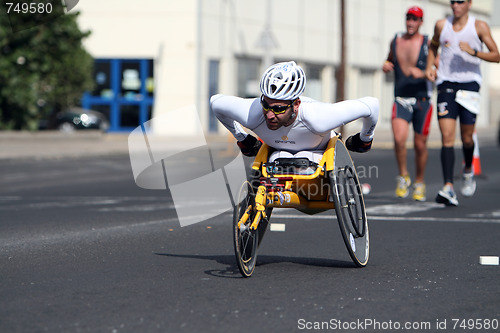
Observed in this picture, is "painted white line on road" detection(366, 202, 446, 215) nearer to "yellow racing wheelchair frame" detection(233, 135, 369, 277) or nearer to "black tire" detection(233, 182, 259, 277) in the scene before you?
"yellow racing wheelchair frame" detection(233, 135, 369, 277)

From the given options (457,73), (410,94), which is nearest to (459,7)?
(457,73)

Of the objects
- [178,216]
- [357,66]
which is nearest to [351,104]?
[178,216]

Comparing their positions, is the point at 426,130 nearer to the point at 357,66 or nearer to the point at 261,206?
Answer: the point at 261,206

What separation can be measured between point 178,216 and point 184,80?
28.6 metres

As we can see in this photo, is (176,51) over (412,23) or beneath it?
beneath

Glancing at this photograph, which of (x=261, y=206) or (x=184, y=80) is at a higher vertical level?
(x=261, y=206)

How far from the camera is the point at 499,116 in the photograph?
229ft

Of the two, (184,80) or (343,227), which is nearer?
(343,227)

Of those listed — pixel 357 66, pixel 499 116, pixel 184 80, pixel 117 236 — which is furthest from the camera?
pixel 499 116

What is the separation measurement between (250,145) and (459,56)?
480cm

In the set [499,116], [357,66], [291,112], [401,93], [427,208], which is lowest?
[499,116]

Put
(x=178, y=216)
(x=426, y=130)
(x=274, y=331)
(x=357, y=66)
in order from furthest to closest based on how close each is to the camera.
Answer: (x=357, y=66), (x=426, y=130), (x=178, y=216), (x=274, y=331)

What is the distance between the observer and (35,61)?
2828 centimetres

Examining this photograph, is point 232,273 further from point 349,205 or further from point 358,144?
point 358,144
